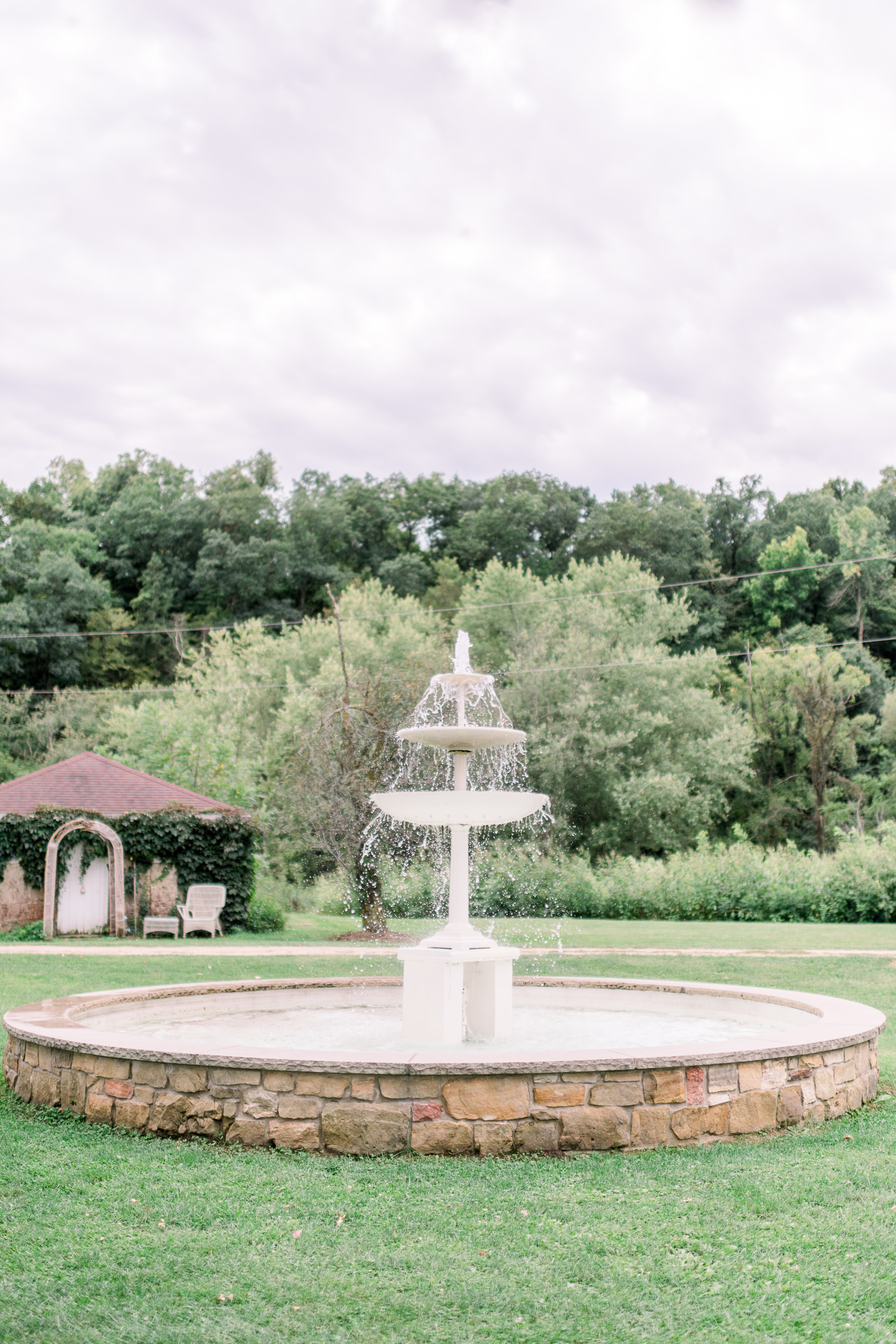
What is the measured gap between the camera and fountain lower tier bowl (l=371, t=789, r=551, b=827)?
261 inches

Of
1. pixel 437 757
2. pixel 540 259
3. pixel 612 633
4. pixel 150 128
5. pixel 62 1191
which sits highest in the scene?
pixel 540 259

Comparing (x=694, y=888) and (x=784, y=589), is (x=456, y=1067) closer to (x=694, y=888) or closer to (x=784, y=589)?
(x=694, y=888)

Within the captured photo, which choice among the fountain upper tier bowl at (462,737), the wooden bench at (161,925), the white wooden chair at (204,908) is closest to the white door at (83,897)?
the wooden bench at (161,925)

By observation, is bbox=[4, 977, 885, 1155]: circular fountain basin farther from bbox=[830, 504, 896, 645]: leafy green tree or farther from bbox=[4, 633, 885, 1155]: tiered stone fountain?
bbox=[830, 504, 896, 645]: leafy green tree

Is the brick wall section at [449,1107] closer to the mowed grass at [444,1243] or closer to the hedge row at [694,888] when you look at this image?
the mowed grass at [444,1243]

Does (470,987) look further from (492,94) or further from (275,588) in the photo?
(275,588)

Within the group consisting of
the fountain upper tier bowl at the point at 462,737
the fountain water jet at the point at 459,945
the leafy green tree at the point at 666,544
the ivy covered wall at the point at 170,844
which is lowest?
the ivy covered wall at the point at 170,844

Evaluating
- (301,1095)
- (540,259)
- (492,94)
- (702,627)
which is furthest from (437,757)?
(702,627)

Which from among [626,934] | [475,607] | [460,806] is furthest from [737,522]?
[460,806]

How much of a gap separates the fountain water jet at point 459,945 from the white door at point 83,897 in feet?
47.5

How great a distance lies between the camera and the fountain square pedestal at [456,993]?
653cm

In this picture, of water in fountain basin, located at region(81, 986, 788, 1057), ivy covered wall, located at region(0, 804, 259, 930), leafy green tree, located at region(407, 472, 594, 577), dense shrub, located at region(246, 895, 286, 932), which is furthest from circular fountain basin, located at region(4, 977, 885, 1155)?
leafy green tree, located at region(407, 472, 594, 577)

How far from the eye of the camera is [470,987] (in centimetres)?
695

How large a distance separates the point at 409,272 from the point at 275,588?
1138 inches
